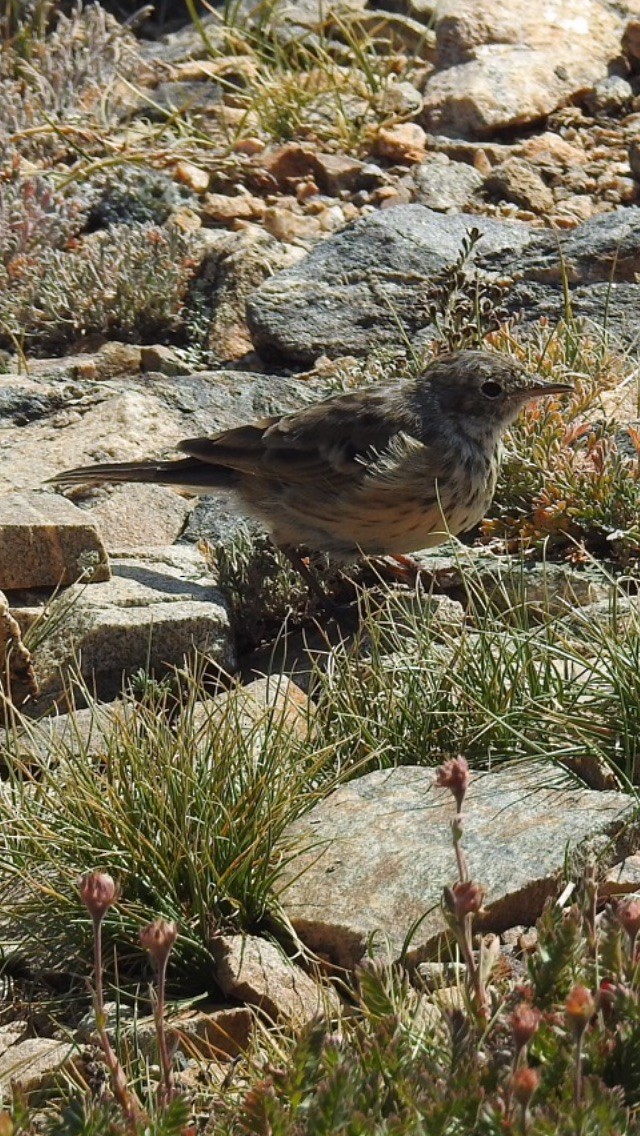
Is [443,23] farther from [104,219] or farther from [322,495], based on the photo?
[322,495]

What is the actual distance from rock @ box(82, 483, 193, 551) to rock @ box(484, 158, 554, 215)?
3.55 metres

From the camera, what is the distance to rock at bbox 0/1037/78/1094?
12.2 ft

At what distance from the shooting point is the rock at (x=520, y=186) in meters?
9.66

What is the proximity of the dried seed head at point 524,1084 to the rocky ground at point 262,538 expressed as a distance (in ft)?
1.65

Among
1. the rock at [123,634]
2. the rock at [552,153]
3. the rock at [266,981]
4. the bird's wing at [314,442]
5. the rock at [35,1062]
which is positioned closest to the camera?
the rock at [35,1062]

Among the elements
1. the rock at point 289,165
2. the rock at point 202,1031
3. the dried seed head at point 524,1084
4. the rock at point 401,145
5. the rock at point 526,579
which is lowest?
the rock at point 526,579

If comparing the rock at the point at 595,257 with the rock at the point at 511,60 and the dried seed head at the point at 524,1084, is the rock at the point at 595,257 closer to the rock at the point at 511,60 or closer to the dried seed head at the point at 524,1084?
the rock at the point at 511,60

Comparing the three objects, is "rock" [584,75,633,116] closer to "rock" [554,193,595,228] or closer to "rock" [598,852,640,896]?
"rock" [554,193,595,228]

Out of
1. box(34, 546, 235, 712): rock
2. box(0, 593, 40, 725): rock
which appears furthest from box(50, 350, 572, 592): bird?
box(0, 593, 40, 725): rock

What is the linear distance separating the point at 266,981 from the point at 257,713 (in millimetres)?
1318

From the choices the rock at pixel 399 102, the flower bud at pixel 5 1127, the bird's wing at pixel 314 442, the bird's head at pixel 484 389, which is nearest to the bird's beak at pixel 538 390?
the bird's head at pixel 484 389

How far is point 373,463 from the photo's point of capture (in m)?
6.38

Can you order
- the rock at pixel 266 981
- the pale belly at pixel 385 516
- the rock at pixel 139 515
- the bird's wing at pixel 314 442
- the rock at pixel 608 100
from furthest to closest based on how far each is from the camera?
1. the rock at pixel 608 100
2. the rock at pixel 139 515
3. the bird's wing at pixel 314 442
4. the pale belly at pixel 385 516
5. the rock at pixel 266 981

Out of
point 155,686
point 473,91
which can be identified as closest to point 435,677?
point 155,686
